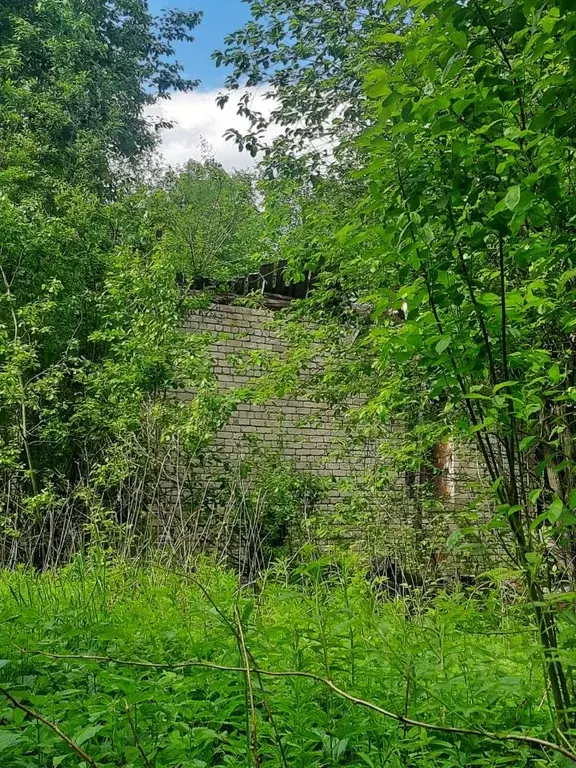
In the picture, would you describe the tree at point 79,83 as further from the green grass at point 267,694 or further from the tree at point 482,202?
the tree at point 482,202

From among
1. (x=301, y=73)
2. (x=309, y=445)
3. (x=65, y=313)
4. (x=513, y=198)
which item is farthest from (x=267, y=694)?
(x=301, y=73)

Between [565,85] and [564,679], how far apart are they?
49.5 inches

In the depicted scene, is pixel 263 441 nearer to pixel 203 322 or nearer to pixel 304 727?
pixel 203 322

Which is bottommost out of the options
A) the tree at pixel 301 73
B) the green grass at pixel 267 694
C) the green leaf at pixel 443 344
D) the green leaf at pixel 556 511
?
the green grass at pixel 267 694

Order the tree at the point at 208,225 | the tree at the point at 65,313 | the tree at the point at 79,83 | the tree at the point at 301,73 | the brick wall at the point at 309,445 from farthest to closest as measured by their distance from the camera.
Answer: the tree at the point at 79,83, the tree at the point at 208,225, the tree at the point at 301,73, the tree at the point at 65,313, the brick wall at the point at 309,445

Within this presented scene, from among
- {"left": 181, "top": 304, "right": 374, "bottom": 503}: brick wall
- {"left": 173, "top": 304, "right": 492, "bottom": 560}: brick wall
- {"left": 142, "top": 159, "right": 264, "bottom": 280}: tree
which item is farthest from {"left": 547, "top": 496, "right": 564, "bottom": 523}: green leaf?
{"left": 181, "top": 304, "right": 374, "bottom": 503}: brick wall

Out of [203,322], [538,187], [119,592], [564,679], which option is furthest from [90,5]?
[564,679]

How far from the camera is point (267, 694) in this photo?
157cm

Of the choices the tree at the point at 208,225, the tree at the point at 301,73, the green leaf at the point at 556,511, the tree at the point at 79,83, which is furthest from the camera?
the tree at the point at 79,83

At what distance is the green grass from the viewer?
4.50ft

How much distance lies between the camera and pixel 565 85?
1.30 metres

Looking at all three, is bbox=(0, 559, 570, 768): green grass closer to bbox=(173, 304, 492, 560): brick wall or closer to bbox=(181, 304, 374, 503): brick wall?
bbox=(173, 304, 492, 560): brick wall

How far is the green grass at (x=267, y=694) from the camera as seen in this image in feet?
4.50

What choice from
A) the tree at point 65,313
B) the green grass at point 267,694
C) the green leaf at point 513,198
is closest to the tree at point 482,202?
the green leaf at point 513,198
